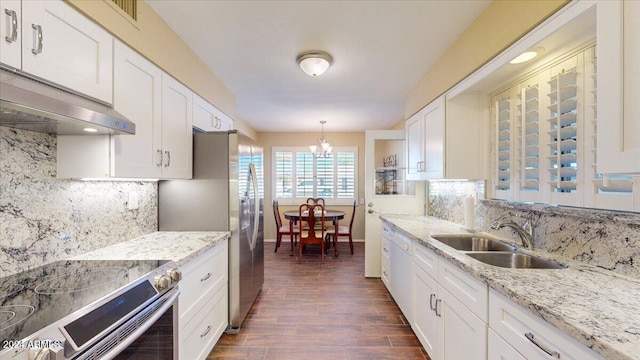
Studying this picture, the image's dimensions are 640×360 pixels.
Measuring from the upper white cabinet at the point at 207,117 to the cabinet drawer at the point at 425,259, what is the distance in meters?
2.22

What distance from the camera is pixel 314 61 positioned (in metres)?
2.34

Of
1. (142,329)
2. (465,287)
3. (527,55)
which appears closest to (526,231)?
(465,287)

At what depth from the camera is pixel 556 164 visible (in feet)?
4.97

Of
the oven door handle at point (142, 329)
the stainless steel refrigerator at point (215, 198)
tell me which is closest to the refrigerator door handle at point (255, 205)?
the stainless steel refrigerator at point (215, 198)

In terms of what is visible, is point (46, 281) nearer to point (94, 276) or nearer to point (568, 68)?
point (94, 276)

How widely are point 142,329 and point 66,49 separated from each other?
1279mm

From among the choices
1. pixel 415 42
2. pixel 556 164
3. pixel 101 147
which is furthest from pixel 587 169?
pixel 101 147

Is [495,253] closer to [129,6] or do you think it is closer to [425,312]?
[425,312]

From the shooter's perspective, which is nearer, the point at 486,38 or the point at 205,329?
the point at 486,38

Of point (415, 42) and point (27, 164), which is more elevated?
point (415, 42)

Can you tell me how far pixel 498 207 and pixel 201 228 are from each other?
7.99 ft

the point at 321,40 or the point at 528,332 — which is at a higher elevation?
the point at 321,40

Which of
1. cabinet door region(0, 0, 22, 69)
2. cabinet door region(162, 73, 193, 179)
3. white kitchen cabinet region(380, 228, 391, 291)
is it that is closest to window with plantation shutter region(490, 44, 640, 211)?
white kitchen cabinet region(380, 228, 391, 291)

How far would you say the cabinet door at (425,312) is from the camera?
5.94ft
